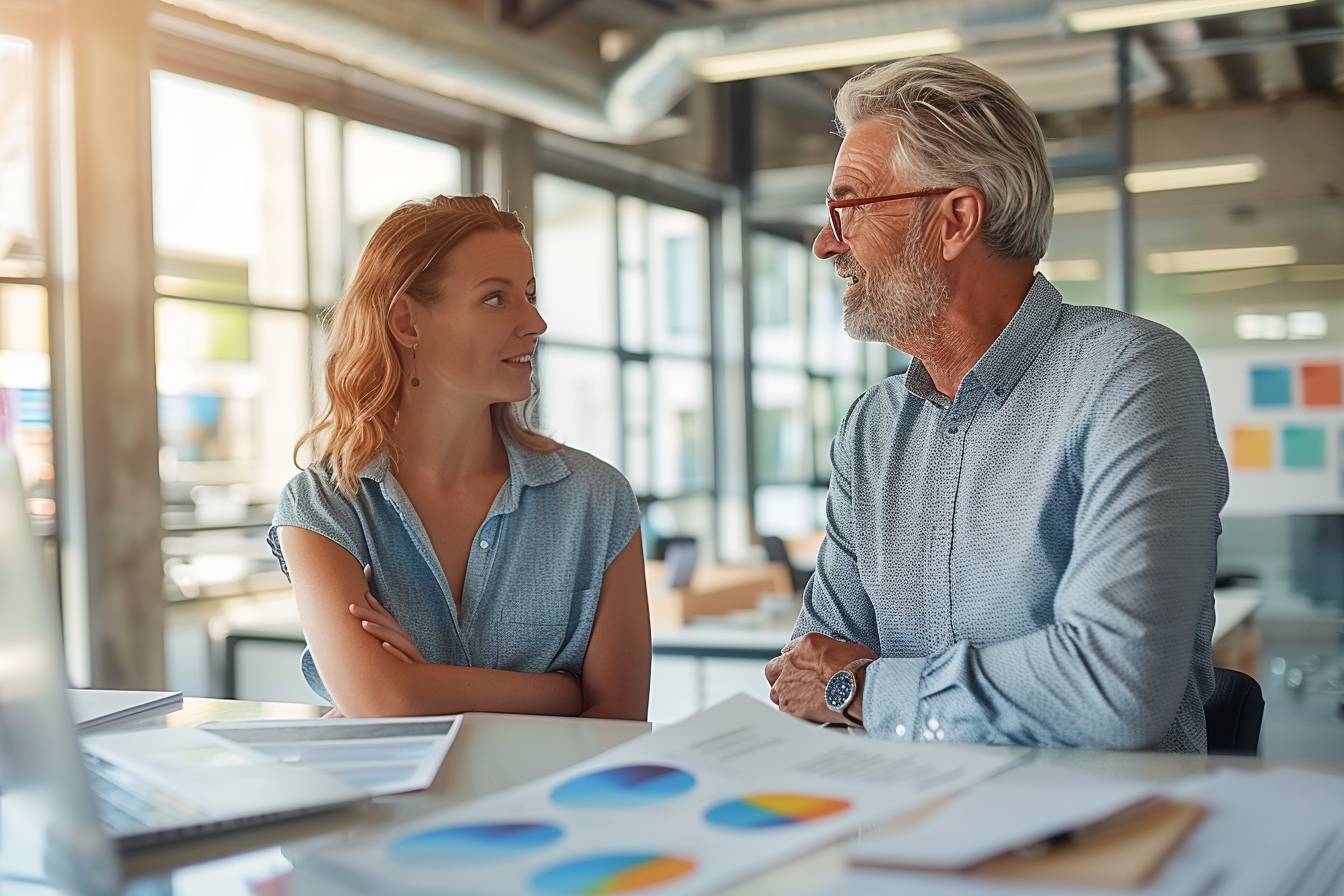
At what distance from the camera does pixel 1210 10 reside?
612cm

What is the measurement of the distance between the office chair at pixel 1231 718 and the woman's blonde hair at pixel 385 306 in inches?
44.6

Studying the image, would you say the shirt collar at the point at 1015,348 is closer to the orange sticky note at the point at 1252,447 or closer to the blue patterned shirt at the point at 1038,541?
the blue patterned shirt at the point at 1038,541

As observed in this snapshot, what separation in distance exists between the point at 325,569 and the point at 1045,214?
3.85 feet

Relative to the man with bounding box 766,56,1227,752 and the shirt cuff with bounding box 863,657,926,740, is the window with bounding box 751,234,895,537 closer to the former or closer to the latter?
the man with bounding box 766,56,1227,752

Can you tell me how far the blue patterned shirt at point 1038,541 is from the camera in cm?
140

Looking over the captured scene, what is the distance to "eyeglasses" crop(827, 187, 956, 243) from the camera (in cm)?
184

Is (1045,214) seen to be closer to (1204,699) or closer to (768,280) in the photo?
(1204,699)

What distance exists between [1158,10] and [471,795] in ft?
20.0

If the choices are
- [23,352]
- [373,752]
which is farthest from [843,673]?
[23,352]

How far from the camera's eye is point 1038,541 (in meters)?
1.65

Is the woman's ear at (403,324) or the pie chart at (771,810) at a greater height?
the woman's ear at (403,324)

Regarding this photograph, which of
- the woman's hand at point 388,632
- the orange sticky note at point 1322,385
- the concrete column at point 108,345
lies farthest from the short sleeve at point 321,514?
the orange sticky note at point 1322,385

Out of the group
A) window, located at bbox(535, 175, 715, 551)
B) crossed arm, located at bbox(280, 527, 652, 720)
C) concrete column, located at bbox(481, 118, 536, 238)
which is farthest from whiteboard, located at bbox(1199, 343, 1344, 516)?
crossed arm, located at bbox(280, 527, 652, 720)

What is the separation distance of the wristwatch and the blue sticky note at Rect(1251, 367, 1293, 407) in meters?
6.32
